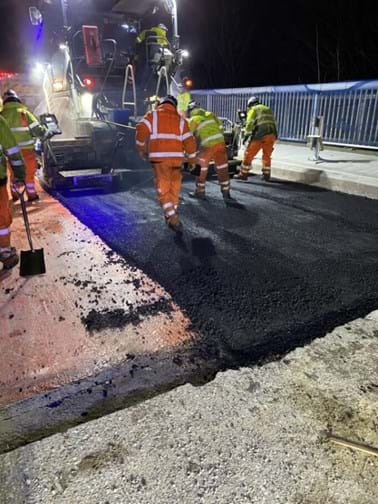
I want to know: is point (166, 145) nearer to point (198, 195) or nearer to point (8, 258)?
point (198, 195)

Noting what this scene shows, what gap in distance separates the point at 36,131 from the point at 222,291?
13.9 feet

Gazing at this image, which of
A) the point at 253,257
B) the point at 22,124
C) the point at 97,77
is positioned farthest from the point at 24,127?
the point at 253,257

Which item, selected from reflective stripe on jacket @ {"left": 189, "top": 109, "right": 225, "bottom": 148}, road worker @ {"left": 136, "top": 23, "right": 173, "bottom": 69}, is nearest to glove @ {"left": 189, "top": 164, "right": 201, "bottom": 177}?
reflective stripe on jacket @ {"left": 189, "top": 109, "right": 225, "bottom": 148}

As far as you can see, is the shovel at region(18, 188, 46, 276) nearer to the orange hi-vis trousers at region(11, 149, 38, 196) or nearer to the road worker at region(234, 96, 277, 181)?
the orange hi-vis trousers at region(11, 149, 38, 196)

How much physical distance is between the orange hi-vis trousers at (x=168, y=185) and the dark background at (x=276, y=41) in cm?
841

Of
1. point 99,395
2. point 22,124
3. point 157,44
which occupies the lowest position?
point 99,395

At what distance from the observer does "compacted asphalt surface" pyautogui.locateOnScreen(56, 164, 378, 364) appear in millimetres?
2939

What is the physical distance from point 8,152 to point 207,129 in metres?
3.09

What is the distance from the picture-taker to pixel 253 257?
164 inches

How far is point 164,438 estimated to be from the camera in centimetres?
194

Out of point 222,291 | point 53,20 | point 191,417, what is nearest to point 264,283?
point 222,291

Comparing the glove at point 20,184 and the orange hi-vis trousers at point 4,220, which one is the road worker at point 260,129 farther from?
the orange hi-vis trousers at point 4,220

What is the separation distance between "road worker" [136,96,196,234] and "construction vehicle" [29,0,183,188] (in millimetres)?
2261

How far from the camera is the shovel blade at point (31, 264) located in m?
3.71
